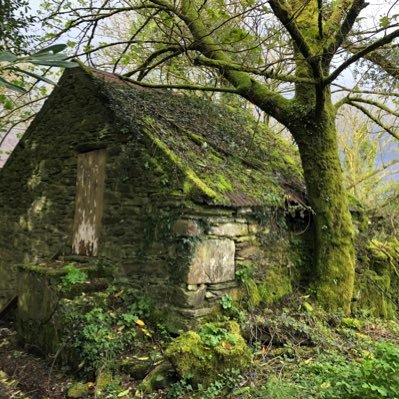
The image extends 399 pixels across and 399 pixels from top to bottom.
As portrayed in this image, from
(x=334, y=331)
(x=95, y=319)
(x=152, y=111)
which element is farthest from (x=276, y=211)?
(x=95, y=319)

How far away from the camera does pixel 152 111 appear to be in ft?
23.3

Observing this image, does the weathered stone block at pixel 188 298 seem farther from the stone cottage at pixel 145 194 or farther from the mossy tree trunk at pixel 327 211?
the mossy tree trunk at pixel 327 211

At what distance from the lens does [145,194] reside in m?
6.13

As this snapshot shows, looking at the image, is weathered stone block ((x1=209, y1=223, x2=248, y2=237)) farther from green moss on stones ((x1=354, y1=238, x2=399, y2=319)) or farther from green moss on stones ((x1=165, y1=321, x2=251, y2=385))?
green moss on stones ((x1=354, y1=238, x2=399, y2=319))

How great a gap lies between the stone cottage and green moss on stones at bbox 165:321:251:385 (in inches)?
28.4

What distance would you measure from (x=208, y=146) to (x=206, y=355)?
3.70m

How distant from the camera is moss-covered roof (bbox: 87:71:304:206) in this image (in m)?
6.09

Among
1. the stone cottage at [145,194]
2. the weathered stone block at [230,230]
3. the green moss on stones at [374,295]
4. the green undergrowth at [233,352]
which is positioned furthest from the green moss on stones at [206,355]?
the green moss on stones at [374,295]

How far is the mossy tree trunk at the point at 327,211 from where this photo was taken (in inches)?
270

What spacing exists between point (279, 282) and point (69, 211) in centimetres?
394

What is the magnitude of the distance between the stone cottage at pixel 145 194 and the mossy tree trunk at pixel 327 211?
0.48m

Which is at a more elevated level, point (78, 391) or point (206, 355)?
point (206, 355)

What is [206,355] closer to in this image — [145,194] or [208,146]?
[145,194]

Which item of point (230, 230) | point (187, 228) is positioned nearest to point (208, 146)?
point (230, 230)
